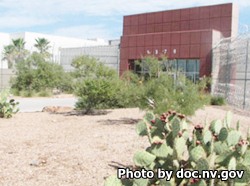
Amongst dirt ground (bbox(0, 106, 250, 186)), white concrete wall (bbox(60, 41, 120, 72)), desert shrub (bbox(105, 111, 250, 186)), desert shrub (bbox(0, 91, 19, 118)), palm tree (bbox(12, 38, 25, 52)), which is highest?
palm tree (bbox(12, 38, 25, 52))

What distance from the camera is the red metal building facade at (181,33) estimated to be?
31969mm

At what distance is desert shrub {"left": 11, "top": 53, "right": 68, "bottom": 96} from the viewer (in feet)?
98.9

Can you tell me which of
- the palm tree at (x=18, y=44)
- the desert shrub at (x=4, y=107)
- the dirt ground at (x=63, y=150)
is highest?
the palm tree at (x=18, y=44)

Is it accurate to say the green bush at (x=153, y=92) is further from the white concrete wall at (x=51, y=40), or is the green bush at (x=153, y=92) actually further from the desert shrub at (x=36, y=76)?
the white concrete wall at (x=51, y=40)

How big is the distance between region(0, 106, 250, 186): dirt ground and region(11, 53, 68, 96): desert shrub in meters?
18.8

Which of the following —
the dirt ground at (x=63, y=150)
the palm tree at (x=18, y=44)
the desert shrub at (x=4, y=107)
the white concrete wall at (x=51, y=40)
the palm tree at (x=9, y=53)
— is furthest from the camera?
the white concrete wall at (x=51, y=40)

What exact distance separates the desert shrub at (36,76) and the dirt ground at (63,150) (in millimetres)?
18809

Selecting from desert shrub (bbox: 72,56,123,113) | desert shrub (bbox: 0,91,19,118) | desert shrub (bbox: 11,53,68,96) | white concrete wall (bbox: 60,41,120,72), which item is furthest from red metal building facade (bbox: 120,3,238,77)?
desert shrub (bbox: 0,91,19,118)

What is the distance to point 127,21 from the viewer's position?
4062 cm

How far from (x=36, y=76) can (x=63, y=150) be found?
23960mm

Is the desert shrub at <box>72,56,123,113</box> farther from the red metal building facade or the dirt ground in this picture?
the red metal building facade

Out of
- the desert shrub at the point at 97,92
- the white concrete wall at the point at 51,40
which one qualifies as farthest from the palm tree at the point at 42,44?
the desert shrub at the point at 97,92

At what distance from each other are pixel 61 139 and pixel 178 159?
4.73 metres

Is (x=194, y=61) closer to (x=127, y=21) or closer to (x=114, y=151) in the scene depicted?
(x=127, y=21)
